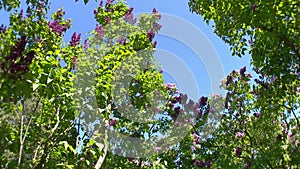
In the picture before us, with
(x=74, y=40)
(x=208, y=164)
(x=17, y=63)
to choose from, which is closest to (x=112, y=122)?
(x=74, y=40)

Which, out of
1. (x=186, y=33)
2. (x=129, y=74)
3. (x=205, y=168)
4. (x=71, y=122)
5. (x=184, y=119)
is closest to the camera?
(x=71, y=122)

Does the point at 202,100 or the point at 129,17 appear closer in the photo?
the point at 202,100

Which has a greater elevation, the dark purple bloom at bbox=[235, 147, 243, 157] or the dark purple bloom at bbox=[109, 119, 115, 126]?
the dark purple bloom at bbox=[235, 147, 243, 157]

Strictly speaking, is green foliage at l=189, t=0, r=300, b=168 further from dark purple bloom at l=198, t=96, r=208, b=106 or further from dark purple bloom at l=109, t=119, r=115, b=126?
dark purple bloom at l=109, t=119, r=115, b=126

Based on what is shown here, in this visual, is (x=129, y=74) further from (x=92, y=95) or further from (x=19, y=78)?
(x=19, y=78)

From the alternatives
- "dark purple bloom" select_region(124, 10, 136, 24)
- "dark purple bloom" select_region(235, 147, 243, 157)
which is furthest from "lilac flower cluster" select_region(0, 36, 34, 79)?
"dark purple bloom" select_region(235, 147, 243, 157)

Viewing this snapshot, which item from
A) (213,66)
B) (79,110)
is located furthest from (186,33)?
(79,110)

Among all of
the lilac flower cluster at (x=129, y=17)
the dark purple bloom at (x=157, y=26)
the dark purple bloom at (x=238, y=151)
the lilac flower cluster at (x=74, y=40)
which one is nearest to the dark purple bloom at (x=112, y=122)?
the lilac flower cluster at (x=74, y=40)

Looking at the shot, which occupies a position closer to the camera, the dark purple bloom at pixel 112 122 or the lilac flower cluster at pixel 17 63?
the lilac flower cluster at pixel 17 63

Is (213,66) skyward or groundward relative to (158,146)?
skyward

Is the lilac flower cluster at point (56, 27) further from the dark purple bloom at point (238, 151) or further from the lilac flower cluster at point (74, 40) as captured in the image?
the dark purple bloom at point (238, 151)

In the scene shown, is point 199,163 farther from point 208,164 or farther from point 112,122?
point 112,122

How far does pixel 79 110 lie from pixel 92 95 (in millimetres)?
385

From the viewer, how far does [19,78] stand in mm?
3121
